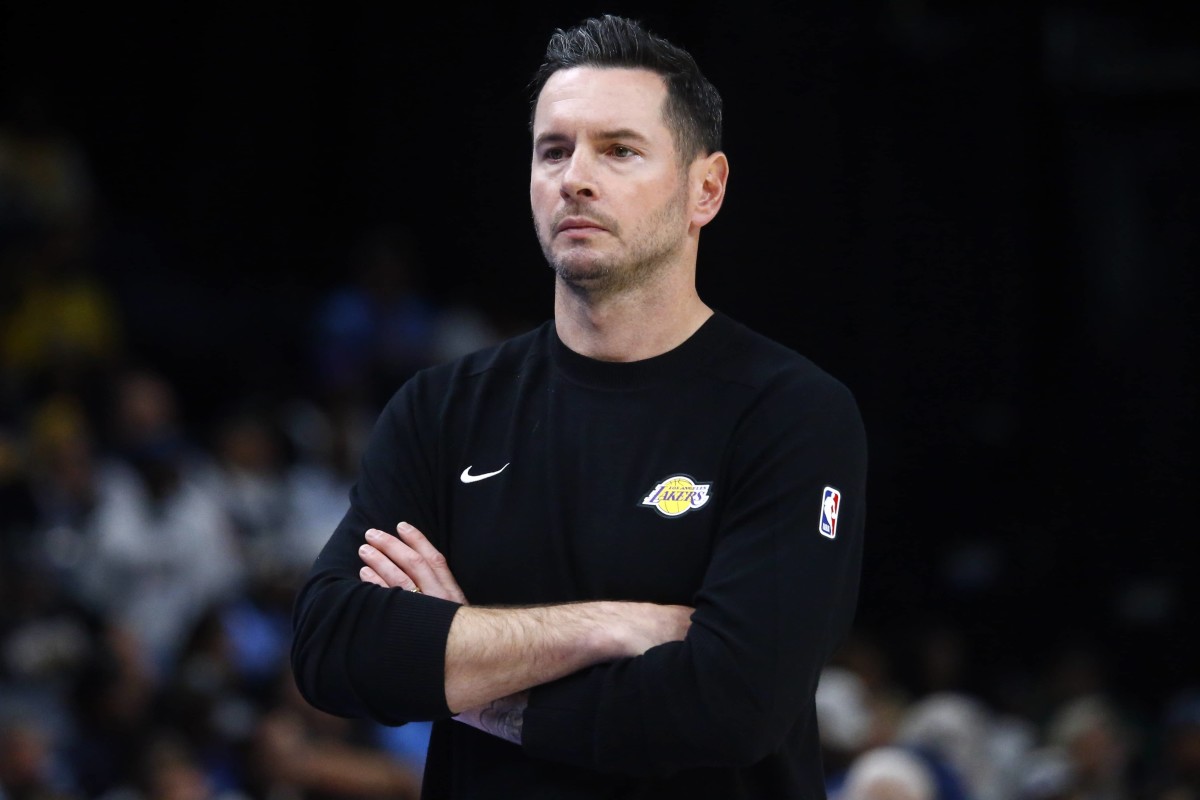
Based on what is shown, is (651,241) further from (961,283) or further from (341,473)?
(961,283)

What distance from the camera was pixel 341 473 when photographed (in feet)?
30.5

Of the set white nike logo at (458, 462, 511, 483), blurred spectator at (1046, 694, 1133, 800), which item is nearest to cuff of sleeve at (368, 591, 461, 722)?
white nike logo at (458, 462, 511, 483)

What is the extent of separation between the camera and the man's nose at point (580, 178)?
300 cm

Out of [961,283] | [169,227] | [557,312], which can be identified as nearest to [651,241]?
[557,312]

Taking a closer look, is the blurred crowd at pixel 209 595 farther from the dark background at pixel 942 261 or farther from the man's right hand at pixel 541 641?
the man's right hand at pixel 541 641

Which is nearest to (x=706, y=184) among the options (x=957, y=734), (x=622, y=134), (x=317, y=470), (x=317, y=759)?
(x=622, y=134)

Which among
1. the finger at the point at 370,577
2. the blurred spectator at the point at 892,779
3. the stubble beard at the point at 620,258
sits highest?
the stubble beard at the point at 620,258

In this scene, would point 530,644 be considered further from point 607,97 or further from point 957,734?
point 957,734

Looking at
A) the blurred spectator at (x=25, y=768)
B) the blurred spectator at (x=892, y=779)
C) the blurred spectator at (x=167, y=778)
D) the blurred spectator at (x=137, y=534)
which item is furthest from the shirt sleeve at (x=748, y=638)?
the blurred spectator at (x=137, y=534)

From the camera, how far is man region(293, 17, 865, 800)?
2.79 m

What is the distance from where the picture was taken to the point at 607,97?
3057mm

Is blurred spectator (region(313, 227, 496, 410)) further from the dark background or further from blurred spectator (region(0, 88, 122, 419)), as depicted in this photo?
blurred spectator (region(0, 88, 122, 419))

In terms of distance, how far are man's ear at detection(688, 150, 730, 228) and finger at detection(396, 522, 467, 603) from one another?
2.57ft

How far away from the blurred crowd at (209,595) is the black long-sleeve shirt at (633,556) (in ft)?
11.9
